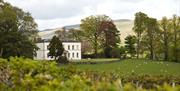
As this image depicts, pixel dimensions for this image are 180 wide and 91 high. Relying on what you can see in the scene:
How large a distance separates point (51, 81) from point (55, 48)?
10015 centimetres

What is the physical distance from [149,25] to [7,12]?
1592 inches

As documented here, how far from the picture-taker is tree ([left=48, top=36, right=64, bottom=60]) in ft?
343

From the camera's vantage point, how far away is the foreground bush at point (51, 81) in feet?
18.4

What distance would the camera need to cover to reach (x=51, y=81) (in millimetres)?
6637

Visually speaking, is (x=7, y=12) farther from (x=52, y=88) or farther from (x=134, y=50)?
(x=52, y=88)

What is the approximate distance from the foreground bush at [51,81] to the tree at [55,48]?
303 ft

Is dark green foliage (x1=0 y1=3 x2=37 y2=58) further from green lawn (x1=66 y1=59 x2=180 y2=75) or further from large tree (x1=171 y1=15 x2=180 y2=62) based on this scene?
large tree (x1=171 y1=15 x2=180 y2=62)

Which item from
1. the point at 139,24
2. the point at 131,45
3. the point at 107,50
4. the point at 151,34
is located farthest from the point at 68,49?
the point at 151,34

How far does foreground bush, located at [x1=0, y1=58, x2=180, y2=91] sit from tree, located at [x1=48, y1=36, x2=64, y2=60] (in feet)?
303

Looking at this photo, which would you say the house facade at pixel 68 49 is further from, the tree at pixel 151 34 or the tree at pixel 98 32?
the tree at pixel 151 34

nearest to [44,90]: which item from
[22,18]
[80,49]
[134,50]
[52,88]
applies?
[52,88]

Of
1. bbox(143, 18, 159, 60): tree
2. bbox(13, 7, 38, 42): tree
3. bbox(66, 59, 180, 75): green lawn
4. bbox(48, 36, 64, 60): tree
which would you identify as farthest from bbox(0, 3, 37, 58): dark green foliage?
bbox(143, 18, 159, 60): tree

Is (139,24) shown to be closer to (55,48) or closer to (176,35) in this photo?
(176,35)

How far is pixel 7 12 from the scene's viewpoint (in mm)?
85375
